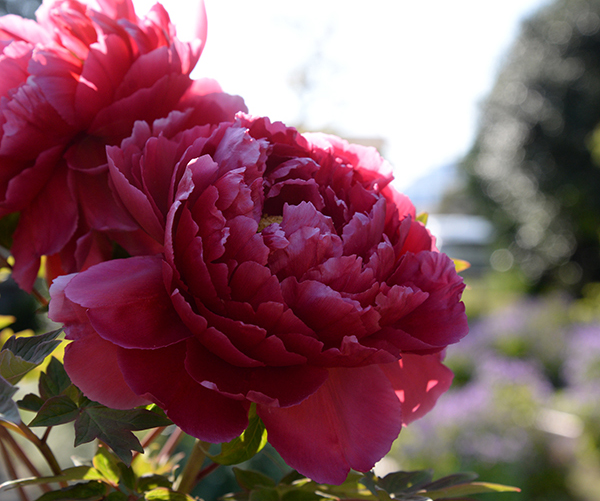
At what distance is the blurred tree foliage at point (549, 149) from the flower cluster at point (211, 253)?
726 centimetres

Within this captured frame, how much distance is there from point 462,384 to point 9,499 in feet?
12.3

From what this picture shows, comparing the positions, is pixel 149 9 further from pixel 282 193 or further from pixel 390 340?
pixel 390 340

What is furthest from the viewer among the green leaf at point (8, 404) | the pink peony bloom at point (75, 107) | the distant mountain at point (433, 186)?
the distant mountain at point (433, 186)

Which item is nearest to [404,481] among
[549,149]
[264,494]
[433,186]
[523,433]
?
[264,494]

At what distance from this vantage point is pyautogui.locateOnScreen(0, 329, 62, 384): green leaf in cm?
26

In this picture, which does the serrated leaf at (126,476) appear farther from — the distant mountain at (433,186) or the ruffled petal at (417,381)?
the distant mountain at (433,186)

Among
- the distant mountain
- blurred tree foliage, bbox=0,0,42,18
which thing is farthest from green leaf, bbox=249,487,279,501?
the distant mountain

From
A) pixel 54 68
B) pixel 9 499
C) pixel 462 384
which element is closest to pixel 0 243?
pixel 54 68

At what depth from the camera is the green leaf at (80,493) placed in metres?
0.31

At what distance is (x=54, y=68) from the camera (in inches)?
13.2

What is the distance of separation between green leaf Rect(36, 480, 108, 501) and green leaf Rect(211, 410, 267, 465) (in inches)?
3.4

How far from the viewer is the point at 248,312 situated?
0.25 m

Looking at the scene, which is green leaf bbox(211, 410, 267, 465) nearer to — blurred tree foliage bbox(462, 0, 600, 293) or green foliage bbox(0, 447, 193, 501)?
green foliage bbox(0, 447, 193, 501)

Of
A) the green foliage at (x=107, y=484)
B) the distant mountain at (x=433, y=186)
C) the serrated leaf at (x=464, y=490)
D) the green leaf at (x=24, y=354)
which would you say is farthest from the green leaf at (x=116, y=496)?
the distant mountain at (x=433, y=186)
